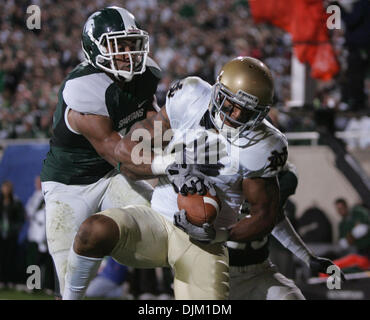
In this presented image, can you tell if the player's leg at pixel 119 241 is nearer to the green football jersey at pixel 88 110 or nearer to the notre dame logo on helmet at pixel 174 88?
the notre dame logo on helmet at pixel 174 88

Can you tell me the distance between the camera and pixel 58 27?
477 inches

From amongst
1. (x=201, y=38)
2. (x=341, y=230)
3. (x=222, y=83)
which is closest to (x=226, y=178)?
(x=222, y=83)

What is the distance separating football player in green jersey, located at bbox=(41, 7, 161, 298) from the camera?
3.41 m

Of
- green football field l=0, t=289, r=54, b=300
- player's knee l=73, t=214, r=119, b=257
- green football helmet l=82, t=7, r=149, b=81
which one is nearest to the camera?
player's knee l=73, t=214, r=119, b=257

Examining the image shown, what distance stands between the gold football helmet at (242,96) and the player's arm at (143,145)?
29 centimetres

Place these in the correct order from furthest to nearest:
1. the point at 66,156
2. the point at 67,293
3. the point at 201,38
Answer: the point at 201,38
the point at 66,156
the point at 67,293

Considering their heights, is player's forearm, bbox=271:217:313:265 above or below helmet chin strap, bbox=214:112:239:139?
below

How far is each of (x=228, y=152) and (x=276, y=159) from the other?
0.69ft

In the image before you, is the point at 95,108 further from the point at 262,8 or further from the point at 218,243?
the point at 262,8

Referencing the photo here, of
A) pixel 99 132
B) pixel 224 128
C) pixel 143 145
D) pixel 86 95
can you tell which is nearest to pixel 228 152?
pixel 224 128

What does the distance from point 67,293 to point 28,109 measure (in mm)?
6938

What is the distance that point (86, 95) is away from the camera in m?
3.38

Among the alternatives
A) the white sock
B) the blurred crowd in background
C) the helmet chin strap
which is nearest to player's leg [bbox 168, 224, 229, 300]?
the white sock

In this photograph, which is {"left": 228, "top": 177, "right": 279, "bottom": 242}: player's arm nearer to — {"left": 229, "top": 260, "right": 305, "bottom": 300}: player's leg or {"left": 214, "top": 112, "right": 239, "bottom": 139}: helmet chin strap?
{"left": 214, "top": 112, "right": 239, "bottom": 139}: helmet chin strap
